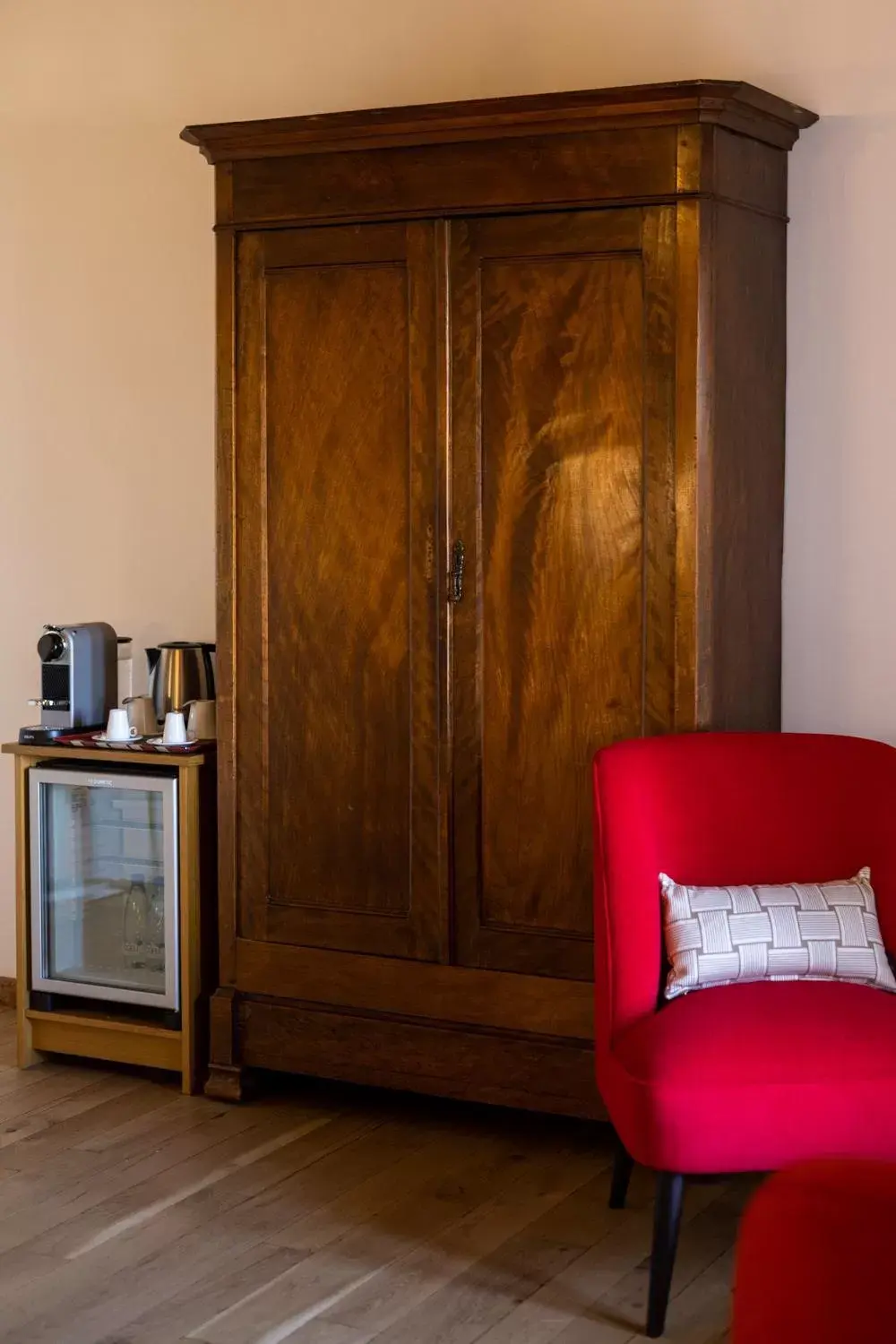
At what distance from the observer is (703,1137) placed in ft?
8.20

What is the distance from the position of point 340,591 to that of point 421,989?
86cm

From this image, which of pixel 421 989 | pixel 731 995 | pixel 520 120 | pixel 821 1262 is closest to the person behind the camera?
pixel 821 1262

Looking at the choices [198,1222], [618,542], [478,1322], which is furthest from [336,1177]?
[618,542]

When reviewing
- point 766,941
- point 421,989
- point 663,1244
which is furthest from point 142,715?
point 663,1244

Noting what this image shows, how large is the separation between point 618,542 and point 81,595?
1.69m

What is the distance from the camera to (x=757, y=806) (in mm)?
2979

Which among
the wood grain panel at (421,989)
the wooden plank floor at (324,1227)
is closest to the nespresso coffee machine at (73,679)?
the wood grain panel at (421,989)

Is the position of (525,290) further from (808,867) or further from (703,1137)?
(703,1137)

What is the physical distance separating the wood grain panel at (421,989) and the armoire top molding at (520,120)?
66.3 inches

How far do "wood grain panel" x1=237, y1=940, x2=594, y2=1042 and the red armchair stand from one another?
39 cm

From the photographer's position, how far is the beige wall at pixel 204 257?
3.36m

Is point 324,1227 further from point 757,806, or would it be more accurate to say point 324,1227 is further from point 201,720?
point 201,720

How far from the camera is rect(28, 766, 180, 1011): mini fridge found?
375cm

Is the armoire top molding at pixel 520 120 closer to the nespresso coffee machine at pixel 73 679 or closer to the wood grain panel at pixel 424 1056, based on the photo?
the nespresso coffee machine at pixel 73 679
